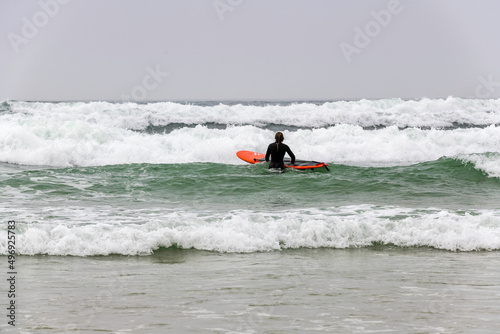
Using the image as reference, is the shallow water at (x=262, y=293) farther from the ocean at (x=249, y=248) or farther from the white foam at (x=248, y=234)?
the white foam at (x=248, y=234)

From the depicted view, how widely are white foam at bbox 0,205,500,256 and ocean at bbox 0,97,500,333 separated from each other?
1.0 inches

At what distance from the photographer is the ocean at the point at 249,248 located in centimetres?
420

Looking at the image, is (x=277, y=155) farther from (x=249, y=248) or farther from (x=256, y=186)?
(x=249, y=248)

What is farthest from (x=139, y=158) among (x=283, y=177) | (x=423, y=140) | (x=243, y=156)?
(x=423, y=140)

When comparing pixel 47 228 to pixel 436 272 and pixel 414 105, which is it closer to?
pixel 436 272

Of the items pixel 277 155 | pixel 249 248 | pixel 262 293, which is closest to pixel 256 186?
pixel 277 155

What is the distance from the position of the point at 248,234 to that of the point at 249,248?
0.46 metres

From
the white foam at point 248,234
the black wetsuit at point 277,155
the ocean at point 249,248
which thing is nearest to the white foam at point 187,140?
the ocean at point 249,248

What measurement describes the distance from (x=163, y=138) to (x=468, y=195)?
1160 centimetres

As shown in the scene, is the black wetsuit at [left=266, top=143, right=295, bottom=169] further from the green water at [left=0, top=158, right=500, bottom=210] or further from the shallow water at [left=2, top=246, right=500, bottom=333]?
the shallow water at [left=2, top=246, right=500, bottom=333]

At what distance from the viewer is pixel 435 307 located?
14.5 feet

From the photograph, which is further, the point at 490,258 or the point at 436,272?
the point at 490,258

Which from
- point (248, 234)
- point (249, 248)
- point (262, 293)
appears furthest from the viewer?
point (248, 234)

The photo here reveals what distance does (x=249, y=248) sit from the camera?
277 inches
